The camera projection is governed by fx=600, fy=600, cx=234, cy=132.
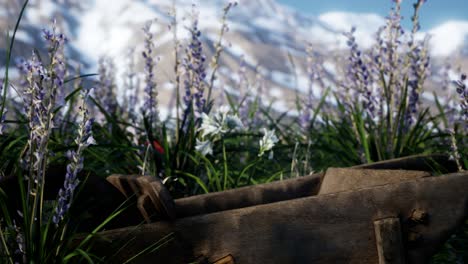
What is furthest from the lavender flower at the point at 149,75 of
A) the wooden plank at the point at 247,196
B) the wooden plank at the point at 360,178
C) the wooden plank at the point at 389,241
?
the wooden plank at the point at 389,241

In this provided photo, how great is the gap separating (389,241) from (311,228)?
0.31m

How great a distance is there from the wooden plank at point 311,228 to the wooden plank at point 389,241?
0.03m

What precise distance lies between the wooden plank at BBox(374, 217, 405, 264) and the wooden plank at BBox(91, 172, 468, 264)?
0.03 m

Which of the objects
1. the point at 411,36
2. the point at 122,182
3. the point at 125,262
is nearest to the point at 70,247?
the point at 125,262

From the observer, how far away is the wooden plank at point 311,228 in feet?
7.74

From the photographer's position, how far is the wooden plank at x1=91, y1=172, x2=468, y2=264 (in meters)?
2.36

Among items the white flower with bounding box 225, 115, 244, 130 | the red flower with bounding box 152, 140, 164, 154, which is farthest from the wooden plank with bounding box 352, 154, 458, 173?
the red flower with bounding box 152, 140, 164, 154

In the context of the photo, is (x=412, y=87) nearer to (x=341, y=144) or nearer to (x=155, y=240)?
(x=341, y=144)

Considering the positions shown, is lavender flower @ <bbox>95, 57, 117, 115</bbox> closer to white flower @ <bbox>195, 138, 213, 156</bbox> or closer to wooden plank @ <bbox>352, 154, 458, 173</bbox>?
white flower @ <bbox>195, 138, 213, 156</bbox>

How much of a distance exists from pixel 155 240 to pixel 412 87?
117 inches

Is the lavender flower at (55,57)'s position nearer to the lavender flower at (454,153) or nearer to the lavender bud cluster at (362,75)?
the lavender flower at (454,153)

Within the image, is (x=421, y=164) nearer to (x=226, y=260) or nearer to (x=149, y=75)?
(x=226, y=260)

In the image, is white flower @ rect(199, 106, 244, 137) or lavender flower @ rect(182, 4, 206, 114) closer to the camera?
white flower @ rect(199, 106, 244, 137)

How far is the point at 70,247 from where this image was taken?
2.27m
